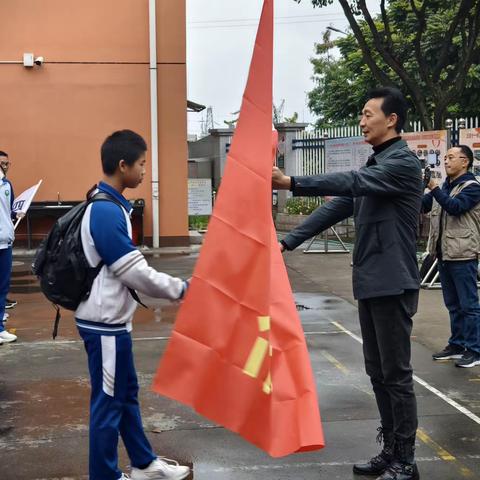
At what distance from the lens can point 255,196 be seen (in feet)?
10.9

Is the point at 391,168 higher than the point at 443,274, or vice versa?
the point at 391,168

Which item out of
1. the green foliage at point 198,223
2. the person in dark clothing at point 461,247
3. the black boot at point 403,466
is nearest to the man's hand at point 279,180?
the black boot at point 403,466

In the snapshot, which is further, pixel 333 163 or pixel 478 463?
pixel 333 163

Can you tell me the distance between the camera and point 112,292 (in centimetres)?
360

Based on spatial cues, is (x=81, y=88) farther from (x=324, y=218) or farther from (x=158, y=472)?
(x=158, y=472)

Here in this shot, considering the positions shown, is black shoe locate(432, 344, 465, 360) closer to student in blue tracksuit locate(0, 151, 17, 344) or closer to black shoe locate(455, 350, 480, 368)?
black shoe locate(455, 350, 480, 368)

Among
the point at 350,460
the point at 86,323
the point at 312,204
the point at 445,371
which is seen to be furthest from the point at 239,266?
the point at 312,204

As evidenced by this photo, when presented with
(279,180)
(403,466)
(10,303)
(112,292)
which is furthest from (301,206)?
(112,292)

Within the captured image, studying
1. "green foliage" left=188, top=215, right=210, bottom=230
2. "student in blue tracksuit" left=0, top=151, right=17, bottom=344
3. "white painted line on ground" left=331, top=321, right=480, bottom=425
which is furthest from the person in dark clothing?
"green foliage" left=188, top=215, right=210, bottom=230

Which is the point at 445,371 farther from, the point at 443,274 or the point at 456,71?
the point at 456,71

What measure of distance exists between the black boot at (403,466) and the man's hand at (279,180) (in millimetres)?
1549

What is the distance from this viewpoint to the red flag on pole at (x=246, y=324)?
325cm

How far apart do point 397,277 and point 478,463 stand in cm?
129

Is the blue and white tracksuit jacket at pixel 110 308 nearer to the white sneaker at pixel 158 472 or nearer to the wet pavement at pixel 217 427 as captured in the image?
the white sneaker at pixel 158 472
